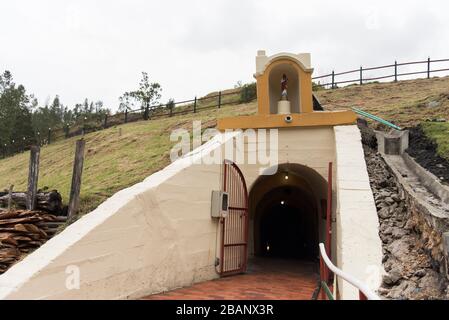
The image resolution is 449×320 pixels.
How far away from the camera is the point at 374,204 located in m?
5.23

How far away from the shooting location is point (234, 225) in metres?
7.34

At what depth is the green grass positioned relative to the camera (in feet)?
23.4

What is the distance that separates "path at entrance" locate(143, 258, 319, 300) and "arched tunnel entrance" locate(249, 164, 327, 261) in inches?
101

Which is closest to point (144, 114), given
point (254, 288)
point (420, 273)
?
point (254, 288)

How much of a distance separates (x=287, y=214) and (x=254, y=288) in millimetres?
14561

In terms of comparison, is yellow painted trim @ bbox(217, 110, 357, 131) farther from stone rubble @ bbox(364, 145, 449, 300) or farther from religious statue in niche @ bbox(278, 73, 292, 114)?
stone rubble @ bbox(364, 145, 449, 300)

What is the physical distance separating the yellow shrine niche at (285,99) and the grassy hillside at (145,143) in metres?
2.34

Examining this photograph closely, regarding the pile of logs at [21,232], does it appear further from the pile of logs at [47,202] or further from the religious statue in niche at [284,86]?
the religious statue in niche at [284,86]

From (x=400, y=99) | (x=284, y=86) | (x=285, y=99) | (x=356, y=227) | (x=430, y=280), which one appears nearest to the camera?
(x=430, y=280)

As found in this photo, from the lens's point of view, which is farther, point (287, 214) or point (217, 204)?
point (287, 214)

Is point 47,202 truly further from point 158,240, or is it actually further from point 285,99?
point 285,99

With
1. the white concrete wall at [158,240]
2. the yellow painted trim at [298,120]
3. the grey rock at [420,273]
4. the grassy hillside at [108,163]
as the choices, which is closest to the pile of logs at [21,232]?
the grassy hillside at [108,163]

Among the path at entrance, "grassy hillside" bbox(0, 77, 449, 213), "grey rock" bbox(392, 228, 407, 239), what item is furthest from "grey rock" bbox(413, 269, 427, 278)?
"grassy hillside" bbox(0, 77, 449, 213)

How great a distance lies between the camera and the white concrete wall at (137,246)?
3730mm
